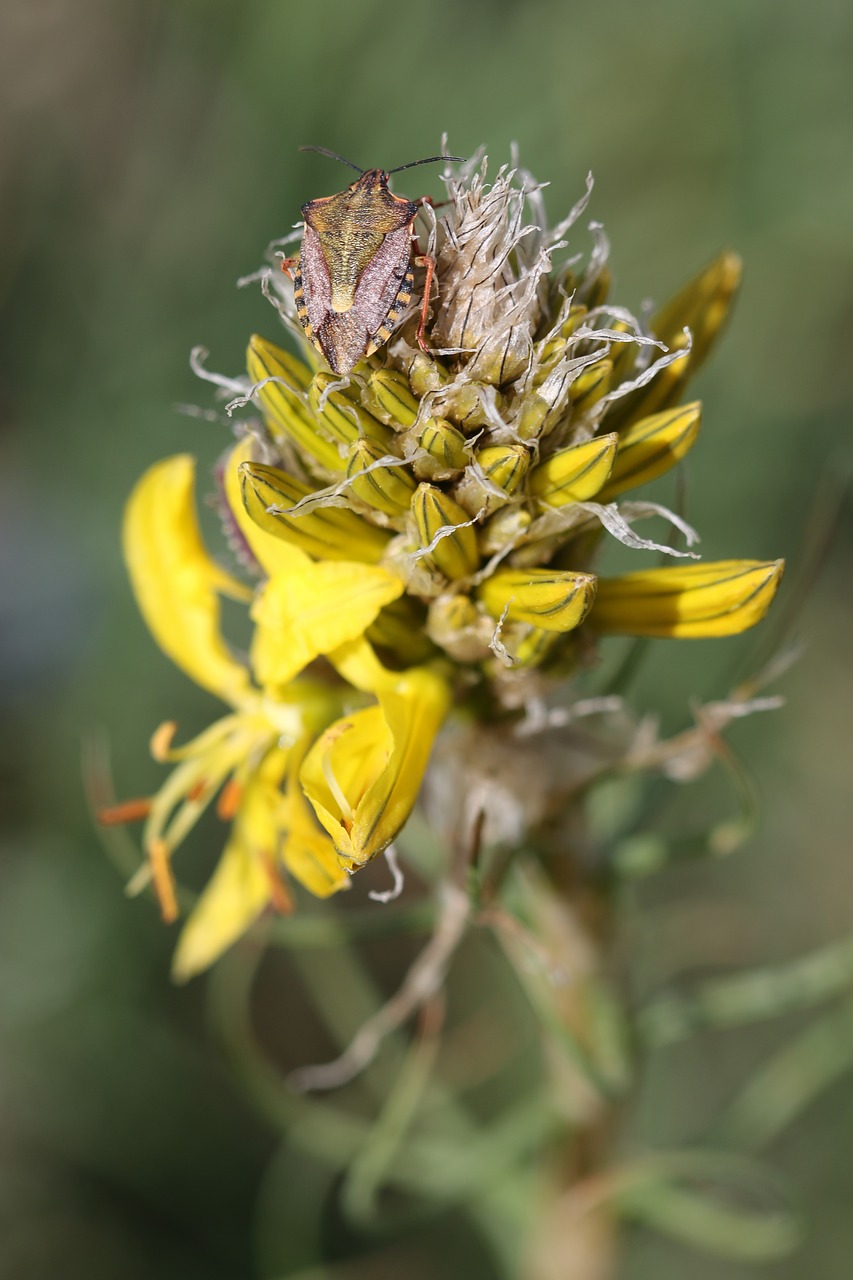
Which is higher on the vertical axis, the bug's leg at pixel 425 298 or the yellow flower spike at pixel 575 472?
the bug's leg at pixel 425 298

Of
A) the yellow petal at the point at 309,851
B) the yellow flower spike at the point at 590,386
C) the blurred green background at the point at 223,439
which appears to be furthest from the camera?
the blurred green background at the point at 223,439

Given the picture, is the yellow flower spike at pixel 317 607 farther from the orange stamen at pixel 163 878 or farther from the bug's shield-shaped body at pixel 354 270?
the orange stamen at pixel 163 878

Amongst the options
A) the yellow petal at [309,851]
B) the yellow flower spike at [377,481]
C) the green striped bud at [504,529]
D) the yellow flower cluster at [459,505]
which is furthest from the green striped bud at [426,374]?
the yellow petal at [309,851]

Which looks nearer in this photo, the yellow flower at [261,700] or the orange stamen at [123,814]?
the yellow flower at [261,700]

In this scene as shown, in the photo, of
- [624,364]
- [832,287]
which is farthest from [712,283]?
[832,287]

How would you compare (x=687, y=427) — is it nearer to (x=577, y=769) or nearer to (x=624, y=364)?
(x=624, y=364)

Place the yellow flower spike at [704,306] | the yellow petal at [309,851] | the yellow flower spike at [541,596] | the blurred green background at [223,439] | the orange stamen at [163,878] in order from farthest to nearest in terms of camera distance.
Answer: the blurred green background at [223,439]
the orange stamen at [163,878]
the yellow flower spike at [704,306]
the yellow petal at [309,851]
the yellow flower spike at [541,596]

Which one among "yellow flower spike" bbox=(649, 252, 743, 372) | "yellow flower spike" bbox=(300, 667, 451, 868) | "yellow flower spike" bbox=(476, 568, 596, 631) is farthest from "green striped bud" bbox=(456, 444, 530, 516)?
"yellow flower spike" bbox=(649, 252, 743, 372)
